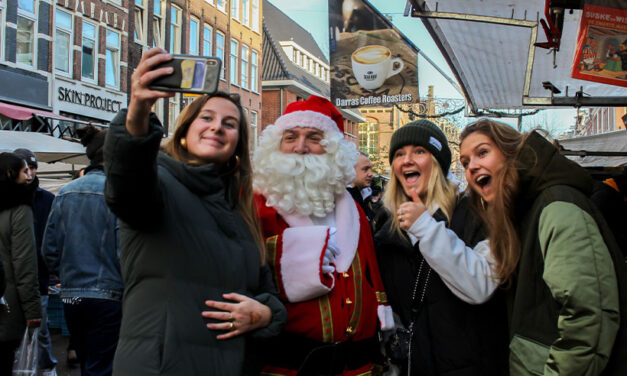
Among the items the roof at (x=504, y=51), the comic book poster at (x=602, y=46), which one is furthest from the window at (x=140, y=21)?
the comic book poster at (x=602, y=46)

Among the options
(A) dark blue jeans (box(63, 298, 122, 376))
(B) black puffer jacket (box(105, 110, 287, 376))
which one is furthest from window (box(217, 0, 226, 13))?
(B) black puffer jacket (box(105, 110, 287, 376))

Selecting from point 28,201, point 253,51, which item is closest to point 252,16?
point 253,51

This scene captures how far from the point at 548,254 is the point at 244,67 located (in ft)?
105

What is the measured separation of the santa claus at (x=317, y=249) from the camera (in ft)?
8.10

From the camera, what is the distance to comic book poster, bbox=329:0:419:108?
6.74 meters

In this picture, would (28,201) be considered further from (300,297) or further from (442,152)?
(442,152)

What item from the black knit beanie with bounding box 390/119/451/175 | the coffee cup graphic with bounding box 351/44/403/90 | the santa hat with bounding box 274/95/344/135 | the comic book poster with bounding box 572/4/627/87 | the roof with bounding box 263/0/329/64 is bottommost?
the black knit beanie with bounding box 390/119/451/175

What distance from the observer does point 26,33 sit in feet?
55.4

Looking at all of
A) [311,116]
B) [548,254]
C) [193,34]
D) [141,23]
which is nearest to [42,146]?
[311,116]

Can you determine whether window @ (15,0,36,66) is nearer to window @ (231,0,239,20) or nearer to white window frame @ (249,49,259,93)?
window @ (231,0,239,20)

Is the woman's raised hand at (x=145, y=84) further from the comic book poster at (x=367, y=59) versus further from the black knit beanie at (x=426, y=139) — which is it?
the comic book poster at (x=367, y=59)

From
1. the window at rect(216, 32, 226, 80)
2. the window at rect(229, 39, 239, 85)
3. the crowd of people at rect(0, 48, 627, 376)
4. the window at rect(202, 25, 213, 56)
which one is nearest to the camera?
Answer: the crowd of people at rect(0, 48, 627, 376)

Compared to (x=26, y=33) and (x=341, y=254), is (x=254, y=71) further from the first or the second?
(x=341, y=254)

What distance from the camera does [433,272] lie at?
2547 mm
